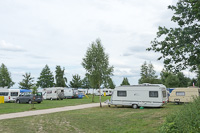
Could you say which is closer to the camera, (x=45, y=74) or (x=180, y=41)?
(x=180, y=41)

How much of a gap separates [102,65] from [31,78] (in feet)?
103

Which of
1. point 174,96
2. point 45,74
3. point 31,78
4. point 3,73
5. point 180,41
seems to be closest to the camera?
point 180,41

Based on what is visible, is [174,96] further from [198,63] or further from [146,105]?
[198,63]

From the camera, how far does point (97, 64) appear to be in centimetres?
2309

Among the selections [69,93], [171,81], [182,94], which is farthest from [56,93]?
[171,81]

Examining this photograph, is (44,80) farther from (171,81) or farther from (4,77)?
(171,81)

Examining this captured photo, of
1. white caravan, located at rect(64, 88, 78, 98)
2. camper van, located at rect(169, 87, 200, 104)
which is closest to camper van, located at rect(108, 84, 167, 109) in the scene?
camper van, located at rect(169, 87, 200, 104)

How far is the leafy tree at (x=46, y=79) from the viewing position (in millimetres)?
61125

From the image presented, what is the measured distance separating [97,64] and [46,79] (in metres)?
41.2

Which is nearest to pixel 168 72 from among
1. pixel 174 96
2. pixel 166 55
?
pixel 166 55

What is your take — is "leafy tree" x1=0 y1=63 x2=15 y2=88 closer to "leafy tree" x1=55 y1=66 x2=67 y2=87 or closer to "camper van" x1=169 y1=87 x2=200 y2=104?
"leafy tree" x1=55 y1=66 x2=67 y2=87

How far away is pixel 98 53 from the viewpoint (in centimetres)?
2331

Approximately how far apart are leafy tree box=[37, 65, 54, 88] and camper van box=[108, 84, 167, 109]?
41741mm

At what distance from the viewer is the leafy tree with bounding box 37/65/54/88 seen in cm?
6112
